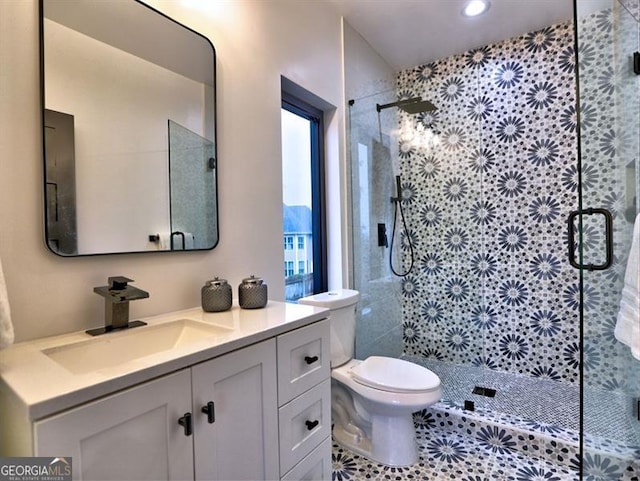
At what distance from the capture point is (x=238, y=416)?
37.7 inches

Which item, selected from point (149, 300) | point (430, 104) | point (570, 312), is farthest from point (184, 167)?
A: point (570, 312)

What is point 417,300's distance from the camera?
9.82 ft

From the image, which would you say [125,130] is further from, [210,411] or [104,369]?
[210,411]

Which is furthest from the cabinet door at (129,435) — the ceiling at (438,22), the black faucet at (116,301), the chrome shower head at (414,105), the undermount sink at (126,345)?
the chrome shower head at (414,105)

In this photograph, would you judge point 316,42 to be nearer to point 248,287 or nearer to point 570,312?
point 248,287

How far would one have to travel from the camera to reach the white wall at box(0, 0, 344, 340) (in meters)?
0.96

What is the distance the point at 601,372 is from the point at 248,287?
5.06 ft

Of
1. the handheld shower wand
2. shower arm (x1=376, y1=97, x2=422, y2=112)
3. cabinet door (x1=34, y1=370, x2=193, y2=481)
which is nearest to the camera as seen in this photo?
cabinet door (x1=34, y1=370, x2=193, y2=481)

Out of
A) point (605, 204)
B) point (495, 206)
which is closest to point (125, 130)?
point (605, 204)

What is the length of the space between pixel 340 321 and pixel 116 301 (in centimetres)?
116

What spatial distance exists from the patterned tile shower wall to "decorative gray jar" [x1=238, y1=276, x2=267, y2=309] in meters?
1.91

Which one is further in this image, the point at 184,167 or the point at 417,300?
the point at 417,300

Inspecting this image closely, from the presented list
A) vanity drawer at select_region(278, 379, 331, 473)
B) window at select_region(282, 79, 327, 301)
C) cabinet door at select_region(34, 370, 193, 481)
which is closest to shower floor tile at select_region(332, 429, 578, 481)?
vanity drawer at select_region(278, 379, 331, 473)

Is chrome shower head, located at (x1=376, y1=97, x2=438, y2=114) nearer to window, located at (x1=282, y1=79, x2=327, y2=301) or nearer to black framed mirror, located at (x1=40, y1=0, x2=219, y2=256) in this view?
window, located at (x1=282, y1=79, x2=327, y2=301)
